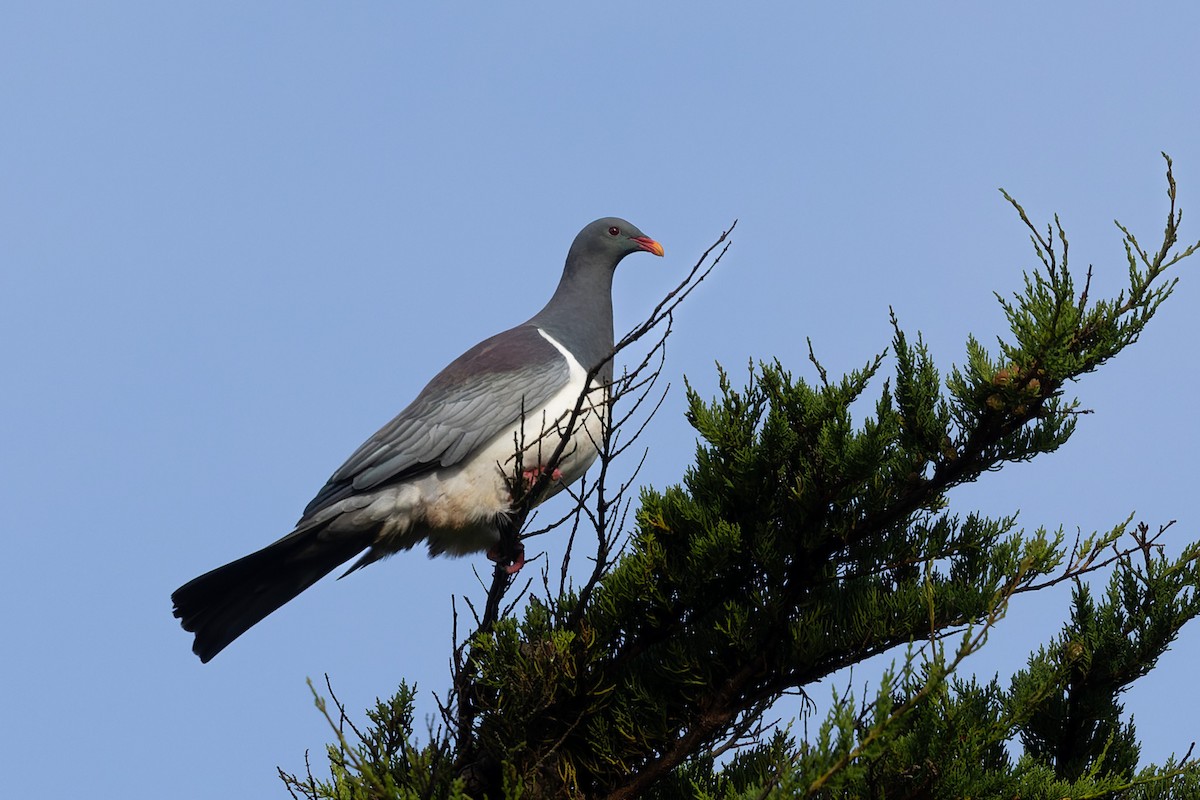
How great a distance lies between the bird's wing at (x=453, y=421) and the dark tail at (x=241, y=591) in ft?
0.56

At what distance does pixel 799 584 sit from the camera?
13.7ft

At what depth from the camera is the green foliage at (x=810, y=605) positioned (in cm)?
A: 390

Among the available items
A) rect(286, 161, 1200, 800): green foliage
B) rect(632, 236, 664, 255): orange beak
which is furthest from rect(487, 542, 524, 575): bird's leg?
rect(632, 236, 664, 255): orange beak

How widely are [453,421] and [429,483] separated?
0.86ft

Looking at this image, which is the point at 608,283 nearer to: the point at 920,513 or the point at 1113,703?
the point at 920,513

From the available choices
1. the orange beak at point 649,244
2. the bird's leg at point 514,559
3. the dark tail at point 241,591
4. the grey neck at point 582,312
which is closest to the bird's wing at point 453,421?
the dark tail at point 241,591

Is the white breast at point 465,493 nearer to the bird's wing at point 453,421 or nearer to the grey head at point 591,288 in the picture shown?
the bird's wing at point 453,421

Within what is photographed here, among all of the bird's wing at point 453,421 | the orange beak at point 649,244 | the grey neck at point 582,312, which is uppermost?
the orange beak at point 649,244

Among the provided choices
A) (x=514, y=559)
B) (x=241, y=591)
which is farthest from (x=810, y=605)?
(x=241, y=591)

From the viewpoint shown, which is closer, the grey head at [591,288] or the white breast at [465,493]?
the white breast at [465,493]

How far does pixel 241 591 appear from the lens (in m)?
4.95

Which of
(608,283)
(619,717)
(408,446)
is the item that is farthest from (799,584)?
(608,283)

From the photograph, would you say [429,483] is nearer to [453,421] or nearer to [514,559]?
[453,421]

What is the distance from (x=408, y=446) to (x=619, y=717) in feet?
5.24
